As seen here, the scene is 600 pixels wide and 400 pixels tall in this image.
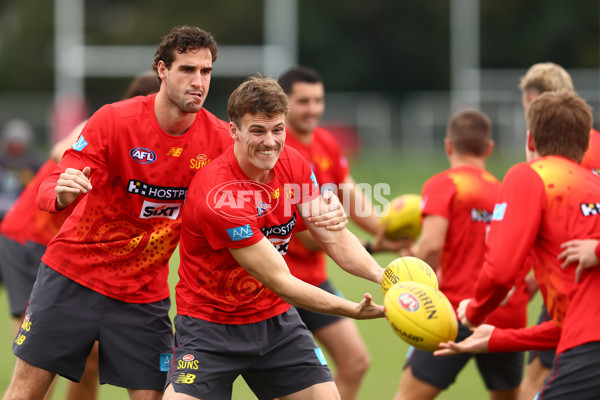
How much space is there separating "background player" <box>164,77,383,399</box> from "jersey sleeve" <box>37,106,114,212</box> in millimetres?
582

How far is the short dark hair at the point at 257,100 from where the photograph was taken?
4.59m

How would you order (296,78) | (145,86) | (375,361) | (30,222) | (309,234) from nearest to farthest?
(145,86)
(309,234)
(30,222)
(296,78)
(375,361)

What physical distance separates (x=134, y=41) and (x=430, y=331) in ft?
126

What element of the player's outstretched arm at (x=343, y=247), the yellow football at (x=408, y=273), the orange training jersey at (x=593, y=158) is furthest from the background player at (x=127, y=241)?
the orange training jersey at (x=593, y=158)

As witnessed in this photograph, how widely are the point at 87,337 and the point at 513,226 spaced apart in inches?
98.8

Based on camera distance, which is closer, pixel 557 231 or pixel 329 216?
pixel 557 231

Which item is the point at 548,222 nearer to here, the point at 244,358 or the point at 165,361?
the point at 244,358

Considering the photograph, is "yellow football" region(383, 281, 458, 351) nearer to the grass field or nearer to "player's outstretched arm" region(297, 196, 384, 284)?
"player's outstretched arm" region(297, 196, 384, 284)

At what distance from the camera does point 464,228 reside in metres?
5.87

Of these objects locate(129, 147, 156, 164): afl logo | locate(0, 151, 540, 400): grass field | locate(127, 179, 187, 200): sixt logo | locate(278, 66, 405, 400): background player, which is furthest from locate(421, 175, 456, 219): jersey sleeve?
locate(0, 151, 540, 400): grass field

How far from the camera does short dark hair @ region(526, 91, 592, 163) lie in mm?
4531

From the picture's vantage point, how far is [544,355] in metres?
6.07

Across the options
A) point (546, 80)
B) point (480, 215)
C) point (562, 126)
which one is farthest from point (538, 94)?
point (562, 126)

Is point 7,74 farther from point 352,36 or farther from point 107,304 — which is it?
point 107,304
